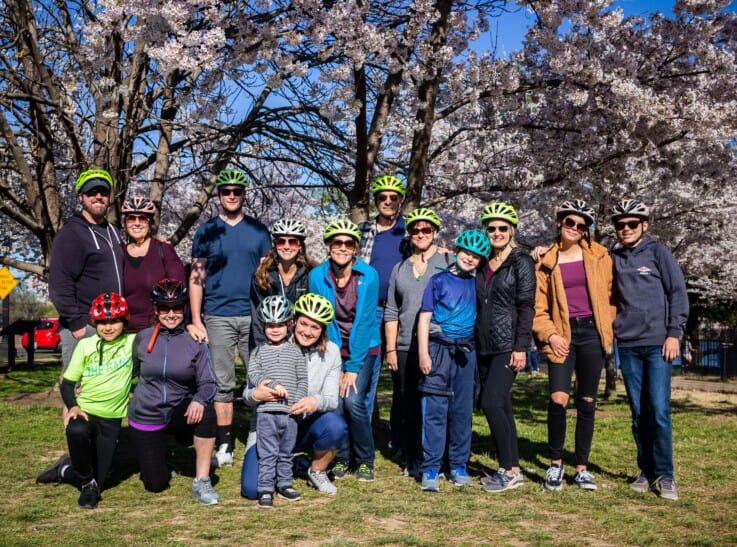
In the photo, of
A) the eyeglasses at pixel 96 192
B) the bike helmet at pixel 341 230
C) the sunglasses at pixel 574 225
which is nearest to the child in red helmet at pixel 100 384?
the eyeglasses at pixel 96 192

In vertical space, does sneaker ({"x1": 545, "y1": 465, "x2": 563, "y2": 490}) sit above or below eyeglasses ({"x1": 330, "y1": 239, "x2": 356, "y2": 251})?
below

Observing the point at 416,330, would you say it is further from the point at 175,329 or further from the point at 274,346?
the point at 175,329

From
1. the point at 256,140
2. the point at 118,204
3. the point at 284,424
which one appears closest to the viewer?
the point at 284,424

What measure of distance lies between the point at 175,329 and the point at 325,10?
3682 millimetres

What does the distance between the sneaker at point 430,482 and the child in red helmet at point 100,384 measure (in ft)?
7.79

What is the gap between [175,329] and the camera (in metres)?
5.73

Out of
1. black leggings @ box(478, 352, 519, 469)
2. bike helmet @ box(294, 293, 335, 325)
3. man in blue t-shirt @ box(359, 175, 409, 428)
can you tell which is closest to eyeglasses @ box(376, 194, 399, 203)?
man in blue t-shirt @ box(359, 175, 409, 428)

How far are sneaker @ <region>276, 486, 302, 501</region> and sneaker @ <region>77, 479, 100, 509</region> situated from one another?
1.30m

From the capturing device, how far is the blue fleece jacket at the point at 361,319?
6.11m

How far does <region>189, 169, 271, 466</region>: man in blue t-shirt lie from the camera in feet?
21.1

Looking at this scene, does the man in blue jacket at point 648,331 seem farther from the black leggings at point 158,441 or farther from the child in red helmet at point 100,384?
the child in red helmet at point 100,384

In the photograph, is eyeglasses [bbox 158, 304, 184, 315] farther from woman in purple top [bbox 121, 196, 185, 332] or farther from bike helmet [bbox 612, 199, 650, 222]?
bike helmet [bbox 612, 199, 650, 222]

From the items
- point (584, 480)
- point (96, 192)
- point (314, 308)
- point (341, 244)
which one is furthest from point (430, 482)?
point (96, 192)

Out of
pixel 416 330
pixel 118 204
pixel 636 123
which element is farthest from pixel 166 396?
pixel 636 123
